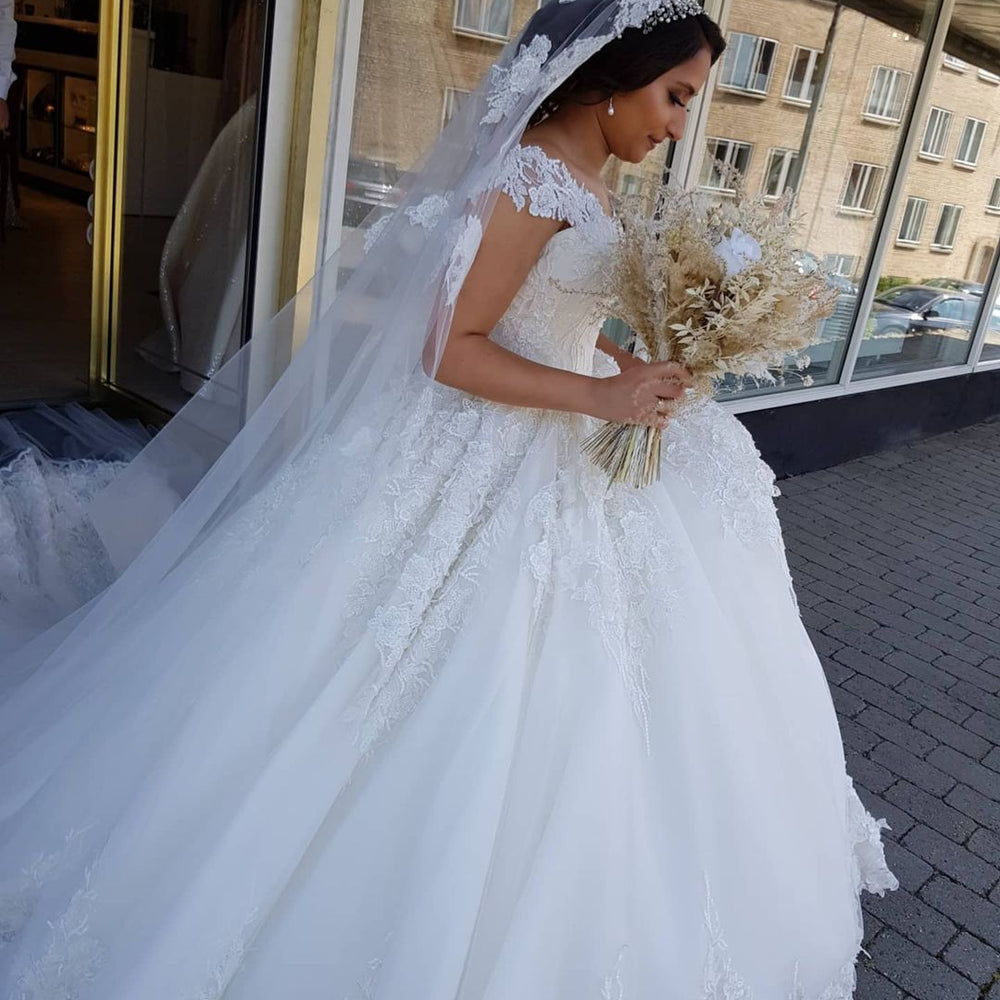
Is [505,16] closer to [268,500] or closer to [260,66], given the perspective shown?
[260,66]

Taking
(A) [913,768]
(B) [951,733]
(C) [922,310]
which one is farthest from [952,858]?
(C) [922,310]

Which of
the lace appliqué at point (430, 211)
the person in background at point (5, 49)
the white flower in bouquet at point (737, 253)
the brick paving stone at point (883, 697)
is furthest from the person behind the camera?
the person in background at point (5, 49)

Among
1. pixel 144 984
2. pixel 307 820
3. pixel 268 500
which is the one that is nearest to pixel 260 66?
pixel 268 500

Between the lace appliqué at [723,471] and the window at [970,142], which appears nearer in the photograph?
the lace appliqué at [723,471]

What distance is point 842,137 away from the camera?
19.2 feet

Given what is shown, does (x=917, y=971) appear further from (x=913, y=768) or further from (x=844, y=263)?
(x=844, y=263)

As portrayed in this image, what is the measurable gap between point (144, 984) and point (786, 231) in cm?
161

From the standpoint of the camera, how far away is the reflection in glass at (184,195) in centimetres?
376

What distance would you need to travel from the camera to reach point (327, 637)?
6.07 ft

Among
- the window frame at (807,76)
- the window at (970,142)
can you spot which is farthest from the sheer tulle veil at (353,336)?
the window at (970,142)

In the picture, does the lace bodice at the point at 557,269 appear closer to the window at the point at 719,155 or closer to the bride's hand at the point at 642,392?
the bride's hand at the point at 642,392

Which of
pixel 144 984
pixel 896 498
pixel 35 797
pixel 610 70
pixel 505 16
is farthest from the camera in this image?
pixel 896 498

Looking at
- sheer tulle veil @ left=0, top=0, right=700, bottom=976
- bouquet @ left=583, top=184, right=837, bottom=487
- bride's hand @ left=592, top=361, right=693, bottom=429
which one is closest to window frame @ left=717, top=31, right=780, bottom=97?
sheer tulle veil @ left=0, top=0, right=700, bottom=976

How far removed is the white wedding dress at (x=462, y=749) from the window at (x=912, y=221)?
5448mm
